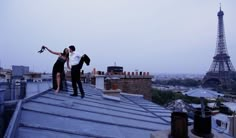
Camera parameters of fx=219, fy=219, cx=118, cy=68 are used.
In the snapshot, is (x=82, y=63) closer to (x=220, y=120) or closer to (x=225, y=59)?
(x=220, y=120)

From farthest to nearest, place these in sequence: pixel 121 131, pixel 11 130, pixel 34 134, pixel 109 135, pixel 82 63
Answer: pixel 82 63 → pixel 121 131 → pixel 109 135 → pixel 34 134 → pixel 11 130

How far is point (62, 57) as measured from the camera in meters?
7.20

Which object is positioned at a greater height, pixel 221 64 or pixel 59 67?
pixel 221 64

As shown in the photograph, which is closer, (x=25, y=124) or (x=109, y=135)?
(x=25, y=124)

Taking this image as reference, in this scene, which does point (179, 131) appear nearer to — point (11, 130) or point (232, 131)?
point (11, 130)

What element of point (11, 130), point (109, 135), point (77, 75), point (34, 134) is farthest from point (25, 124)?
point (77, 75)

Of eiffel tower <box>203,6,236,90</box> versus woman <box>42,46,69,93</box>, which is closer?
woman <box>42,46,69,93</box>

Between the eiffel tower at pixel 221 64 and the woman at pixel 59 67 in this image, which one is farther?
the eiffel tower at pixel 221 64

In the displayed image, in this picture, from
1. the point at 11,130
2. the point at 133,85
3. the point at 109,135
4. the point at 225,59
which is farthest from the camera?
the point at 225,59

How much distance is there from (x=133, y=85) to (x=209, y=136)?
10460mm

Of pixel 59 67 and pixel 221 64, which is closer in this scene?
pixel 59 67

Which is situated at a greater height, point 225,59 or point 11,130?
point 225,59

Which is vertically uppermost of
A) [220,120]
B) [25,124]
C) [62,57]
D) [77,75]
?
[62,57]

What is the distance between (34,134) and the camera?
2908mm
